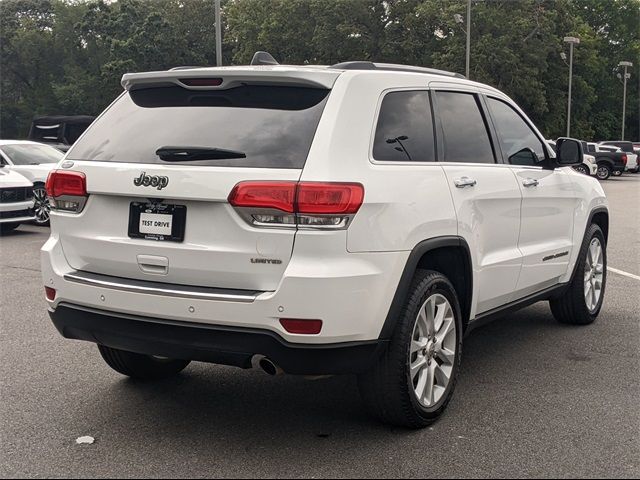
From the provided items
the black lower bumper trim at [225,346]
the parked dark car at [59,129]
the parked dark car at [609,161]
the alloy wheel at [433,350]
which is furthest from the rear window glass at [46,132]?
the alloy wheel at [433,350]

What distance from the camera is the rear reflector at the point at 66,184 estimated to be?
4.07 metres

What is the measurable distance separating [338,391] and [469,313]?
92 cm

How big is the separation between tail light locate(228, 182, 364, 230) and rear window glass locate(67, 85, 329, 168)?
5.3 inches

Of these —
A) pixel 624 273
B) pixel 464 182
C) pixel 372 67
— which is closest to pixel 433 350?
pixel 464 182

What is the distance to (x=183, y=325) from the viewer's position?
3.69 metres

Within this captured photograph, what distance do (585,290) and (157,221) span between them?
394 cm

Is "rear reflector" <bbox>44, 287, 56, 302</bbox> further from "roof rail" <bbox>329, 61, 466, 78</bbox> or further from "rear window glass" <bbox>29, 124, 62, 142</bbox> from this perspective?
"rear window glass" <bbox>29, 124, 62, 142</bbox>

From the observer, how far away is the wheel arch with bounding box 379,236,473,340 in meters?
3.81

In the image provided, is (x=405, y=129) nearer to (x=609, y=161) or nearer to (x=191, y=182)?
(x=191, y=182)

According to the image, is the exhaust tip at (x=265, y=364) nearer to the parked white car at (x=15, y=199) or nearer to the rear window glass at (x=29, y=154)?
the parked white car at (x=15, y=199)

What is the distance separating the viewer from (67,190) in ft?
13.6

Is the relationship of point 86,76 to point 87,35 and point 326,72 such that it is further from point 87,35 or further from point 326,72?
point 326,72

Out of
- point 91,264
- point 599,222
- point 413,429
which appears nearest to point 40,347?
point 91,264

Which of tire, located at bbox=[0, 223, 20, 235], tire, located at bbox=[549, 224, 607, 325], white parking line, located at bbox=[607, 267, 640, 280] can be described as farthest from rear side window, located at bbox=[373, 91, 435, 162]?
tire, located at bbox=[0, 223, 20, 235]
